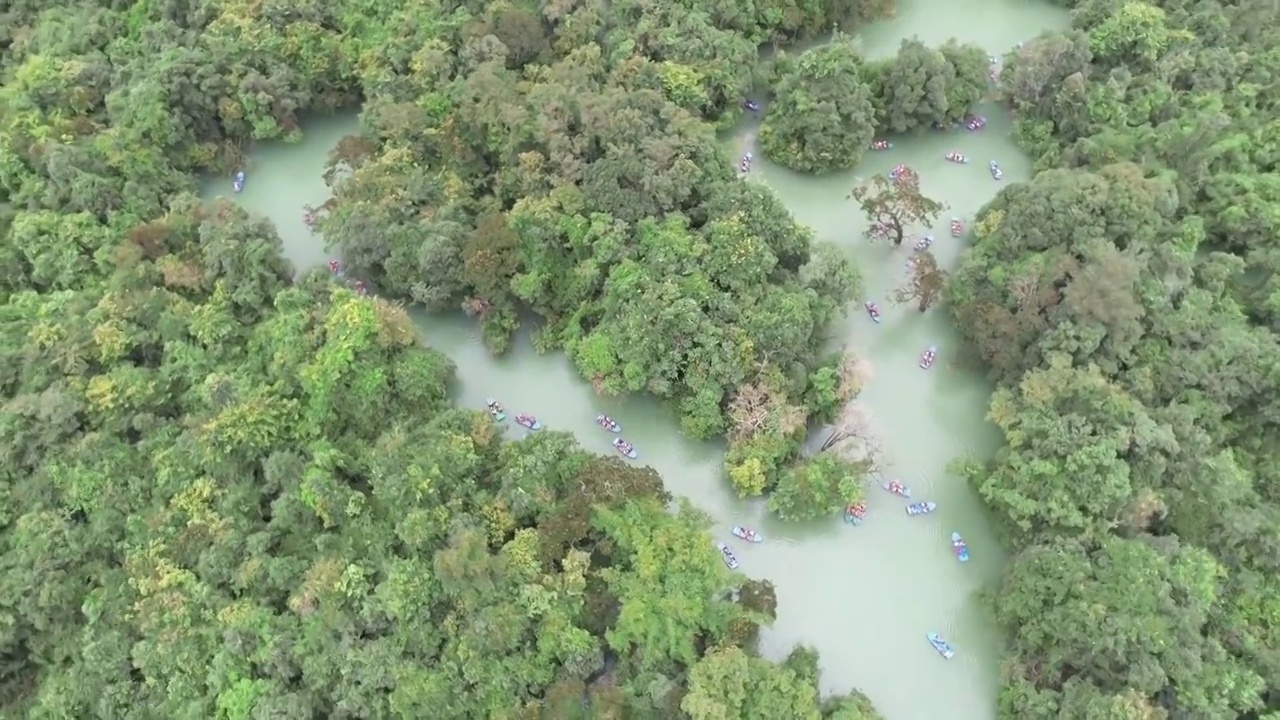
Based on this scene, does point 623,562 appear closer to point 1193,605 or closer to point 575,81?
point 1193,605

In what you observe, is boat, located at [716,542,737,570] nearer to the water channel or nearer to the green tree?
the water channel

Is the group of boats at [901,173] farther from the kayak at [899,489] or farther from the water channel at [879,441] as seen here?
the kayak at [899,489]

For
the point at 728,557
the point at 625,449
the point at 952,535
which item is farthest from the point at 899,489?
the point at 625,449

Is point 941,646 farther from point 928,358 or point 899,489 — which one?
point 928,358

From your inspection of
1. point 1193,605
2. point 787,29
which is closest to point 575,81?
point 787,29

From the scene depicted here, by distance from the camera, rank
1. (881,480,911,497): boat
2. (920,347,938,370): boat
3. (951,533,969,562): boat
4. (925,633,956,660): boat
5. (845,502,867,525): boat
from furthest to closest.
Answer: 1. (920,347,938,370): boat
2. (881,480,911,497): boat
3. (845,502,867,525): boat
4. (951,533,969,562): boat
5. (925,633,956,660): boat

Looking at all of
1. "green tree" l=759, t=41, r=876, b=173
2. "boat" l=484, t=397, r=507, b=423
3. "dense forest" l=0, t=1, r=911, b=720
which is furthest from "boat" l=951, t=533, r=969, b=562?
"boat" l=484, t=397, r=507, b=423
